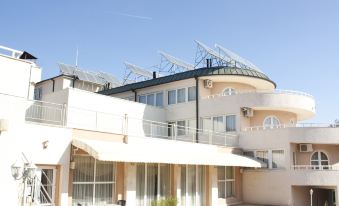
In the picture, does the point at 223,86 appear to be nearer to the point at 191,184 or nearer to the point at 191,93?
the point at 191,93

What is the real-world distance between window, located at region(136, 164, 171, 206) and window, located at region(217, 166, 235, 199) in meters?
5.84

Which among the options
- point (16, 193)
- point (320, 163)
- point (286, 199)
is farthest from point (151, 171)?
point (320, 163)

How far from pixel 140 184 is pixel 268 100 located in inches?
577

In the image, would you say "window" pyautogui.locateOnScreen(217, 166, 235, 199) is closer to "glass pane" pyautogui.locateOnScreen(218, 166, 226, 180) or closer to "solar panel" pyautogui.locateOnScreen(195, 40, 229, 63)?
"glass pane" pyautogui.locateOnScreen(218, 166, 226, 180)

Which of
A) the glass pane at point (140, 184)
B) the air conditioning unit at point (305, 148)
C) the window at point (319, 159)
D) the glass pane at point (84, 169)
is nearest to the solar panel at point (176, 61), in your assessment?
the air conditioning unit at point (305, 148)

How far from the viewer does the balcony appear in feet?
101

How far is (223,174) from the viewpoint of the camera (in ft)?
92.7

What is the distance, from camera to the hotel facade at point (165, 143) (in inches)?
646

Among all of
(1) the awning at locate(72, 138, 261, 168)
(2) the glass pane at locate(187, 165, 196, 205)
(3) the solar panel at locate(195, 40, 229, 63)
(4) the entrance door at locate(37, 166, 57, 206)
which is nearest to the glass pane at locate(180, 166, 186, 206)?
(2) the glass pane at locate(187, 165, 196, 205)

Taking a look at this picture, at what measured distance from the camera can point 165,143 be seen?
23.1 m

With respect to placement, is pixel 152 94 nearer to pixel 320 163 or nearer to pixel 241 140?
pixel 241 140

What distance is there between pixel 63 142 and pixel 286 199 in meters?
17.9

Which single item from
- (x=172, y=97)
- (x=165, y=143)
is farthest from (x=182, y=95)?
(x=165, y=143)

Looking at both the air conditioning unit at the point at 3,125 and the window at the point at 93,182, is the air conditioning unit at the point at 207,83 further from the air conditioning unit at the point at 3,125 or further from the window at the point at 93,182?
the air conditioning unit at the point at 3,125
